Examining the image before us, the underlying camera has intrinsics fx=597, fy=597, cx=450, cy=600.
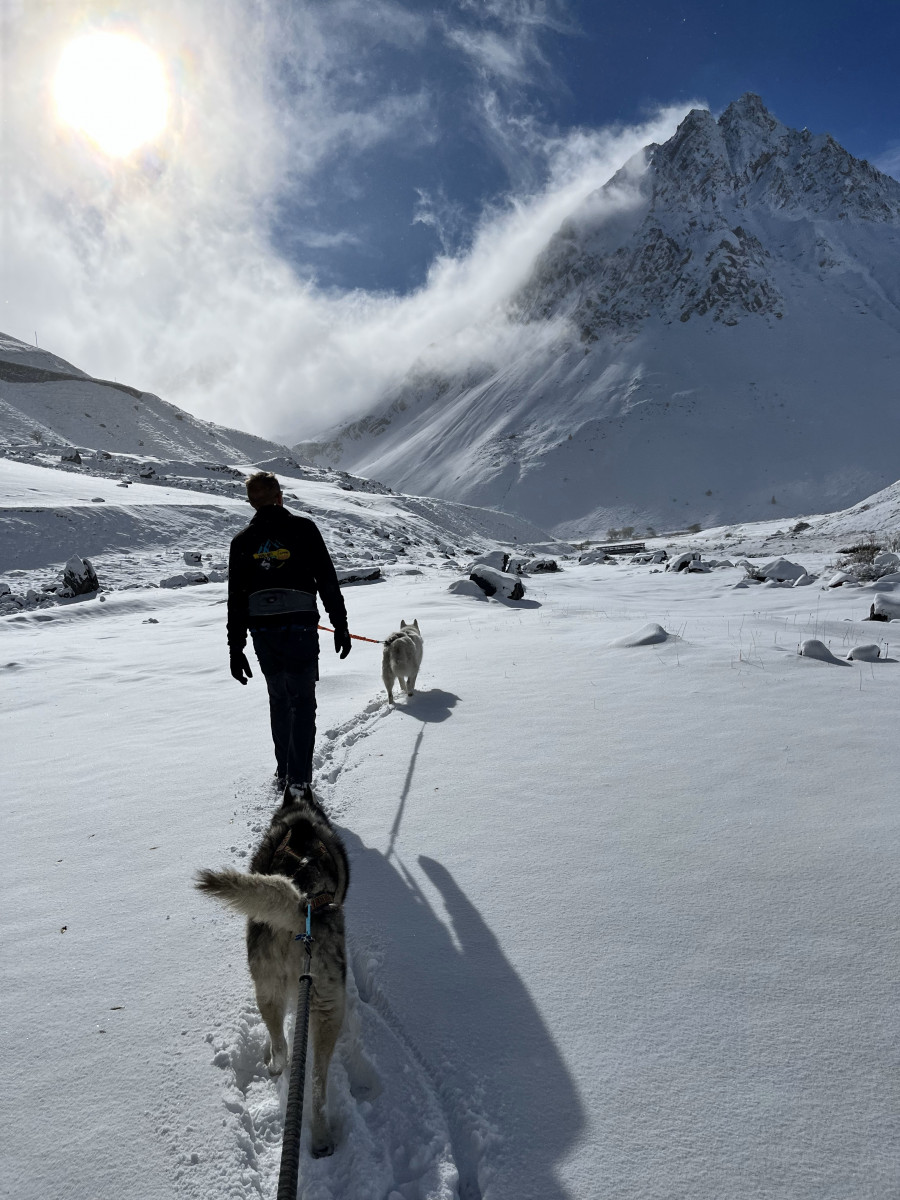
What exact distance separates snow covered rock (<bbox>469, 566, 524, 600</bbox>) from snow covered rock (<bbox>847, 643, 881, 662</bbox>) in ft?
29.8

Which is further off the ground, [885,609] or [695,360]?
[695,360]

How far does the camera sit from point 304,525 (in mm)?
4348

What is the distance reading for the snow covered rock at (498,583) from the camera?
15492 millimetres

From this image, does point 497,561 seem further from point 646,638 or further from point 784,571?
point 646,638

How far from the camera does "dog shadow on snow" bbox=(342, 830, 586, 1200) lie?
1.81m

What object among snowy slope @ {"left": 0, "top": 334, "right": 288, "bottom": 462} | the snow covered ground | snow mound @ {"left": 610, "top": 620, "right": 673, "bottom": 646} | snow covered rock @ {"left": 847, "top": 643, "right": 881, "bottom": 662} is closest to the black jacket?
the snow covered ground

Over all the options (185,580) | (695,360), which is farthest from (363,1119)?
(695,360)

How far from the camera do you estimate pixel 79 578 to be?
1609 centimetres

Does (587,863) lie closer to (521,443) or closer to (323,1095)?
(323,1095)

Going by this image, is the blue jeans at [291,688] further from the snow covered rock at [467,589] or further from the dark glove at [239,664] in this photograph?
the snow covered rock at [467,589]

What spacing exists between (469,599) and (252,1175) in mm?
13918

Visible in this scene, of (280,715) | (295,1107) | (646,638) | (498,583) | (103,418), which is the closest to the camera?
(295,1107)

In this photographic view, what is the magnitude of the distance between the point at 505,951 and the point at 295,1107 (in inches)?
52.2

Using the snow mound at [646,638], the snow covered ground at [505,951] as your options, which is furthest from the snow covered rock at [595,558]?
the snow covered ground at [505,951]
